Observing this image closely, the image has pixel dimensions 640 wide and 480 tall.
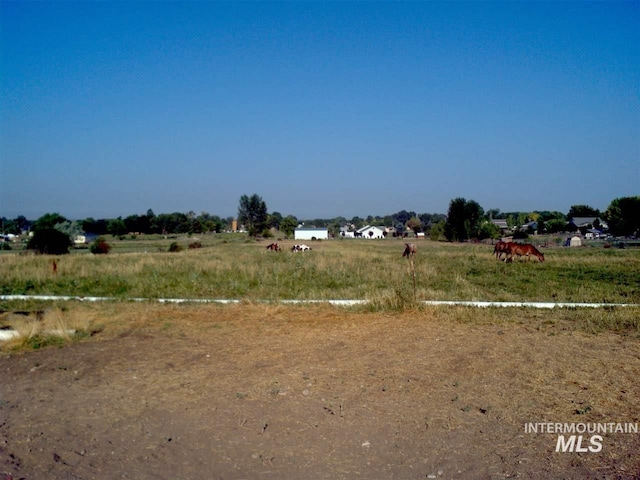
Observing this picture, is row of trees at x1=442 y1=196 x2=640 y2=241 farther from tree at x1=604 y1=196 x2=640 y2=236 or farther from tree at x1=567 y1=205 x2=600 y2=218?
tree at x1=567 y1=205 x2=600 y2=218

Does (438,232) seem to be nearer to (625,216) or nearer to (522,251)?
(625,216)

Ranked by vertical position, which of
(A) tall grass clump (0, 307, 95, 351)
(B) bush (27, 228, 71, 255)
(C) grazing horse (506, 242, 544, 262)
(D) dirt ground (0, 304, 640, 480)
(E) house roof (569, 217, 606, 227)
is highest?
(E) house roof (569, 217, 606, 227)

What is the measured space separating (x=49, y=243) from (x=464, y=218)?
48.9 meters

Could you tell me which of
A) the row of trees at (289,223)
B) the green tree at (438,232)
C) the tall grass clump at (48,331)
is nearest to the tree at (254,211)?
the row of trees at (289,223)

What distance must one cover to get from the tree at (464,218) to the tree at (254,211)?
4018 centimetres

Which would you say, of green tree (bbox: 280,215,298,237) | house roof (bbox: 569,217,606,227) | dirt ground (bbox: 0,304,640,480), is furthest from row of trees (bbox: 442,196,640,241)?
dirt ground (bbox: 0,304,640,480)

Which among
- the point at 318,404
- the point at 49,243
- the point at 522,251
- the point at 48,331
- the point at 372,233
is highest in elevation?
the point at 49,243

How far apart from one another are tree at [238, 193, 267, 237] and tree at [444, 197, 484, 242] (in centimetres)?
4018

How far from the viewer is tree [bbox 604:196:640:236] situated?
64.6 meters

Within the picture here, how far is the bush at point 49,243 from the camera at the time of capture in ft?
142

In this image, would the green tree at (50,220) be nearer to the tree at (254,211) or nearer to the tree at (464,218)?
the tree at (254,211)

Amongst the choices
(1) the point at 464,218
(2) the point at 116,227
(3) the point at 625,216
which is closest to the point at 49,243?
(1) the point at 464,218

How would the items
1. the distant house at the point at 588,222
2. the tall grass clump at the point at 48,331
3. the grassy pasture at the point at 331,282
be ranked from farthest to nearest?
1. the distant house at the point at 588,222
2. the grassy pasture at the point at 331,282
3. the tall grass clump at the point at 48,331

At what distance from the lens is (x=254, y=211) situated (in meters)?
104
